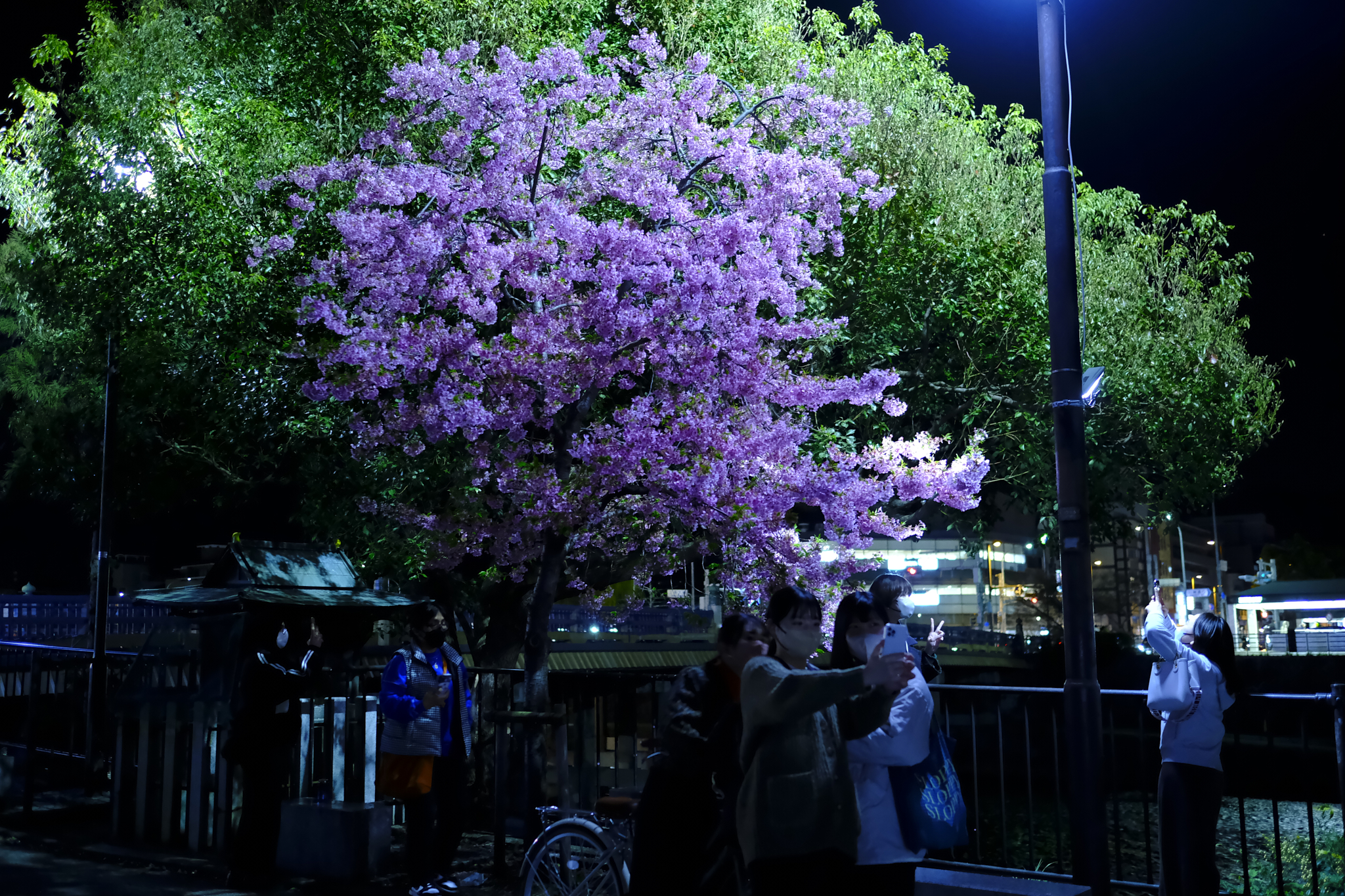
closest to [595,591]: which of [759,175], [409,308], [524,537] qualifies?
[524,537]

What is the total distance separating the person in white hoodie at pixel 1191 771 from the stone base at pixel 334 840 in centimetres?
526

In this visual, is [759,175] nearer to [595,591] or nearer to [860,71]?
[595,591]

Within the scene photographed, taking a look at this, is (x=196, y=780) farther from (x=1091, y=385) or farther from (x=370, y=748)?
(x=1091, y=385)

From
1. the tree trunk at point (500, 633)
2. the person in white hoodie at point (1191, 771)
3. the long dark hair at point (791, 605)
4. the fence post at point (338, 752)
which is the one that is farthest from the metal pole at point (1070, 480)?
the tree trunk at point (500, 633)

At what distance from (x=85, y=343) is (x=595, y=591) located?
33.8ft

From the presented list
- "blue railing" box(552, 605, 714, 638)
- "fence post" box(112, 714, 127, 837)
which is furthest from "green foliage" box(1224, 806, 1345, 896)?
"blue railing" box(552, 605, 714, 638)

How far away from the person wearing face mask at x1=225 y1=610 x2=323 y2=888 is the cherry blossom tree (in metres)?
3.00

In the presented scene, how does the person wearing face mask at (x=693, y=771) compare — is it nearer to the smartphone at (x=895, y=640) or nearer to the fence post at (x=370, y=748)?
the smartphone at (x=895, y=640)

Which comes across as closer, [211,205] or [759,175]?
[759,175]

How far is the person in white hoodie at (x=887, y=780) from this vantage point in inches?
171

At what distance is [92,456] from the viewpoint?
2425cm

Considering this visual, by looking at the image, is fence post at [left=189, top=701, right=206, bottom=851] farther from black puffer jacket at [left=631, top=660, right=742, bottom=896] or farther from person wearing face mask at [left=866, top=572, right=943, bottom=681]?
person wearing face mask at [left=866, top=572, right=943, bottom=681]

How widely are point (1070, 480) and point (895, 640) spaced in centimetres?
288

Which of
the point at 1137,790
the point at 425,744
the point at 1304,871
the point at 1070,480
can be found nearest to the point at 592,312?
the point at 425,744
